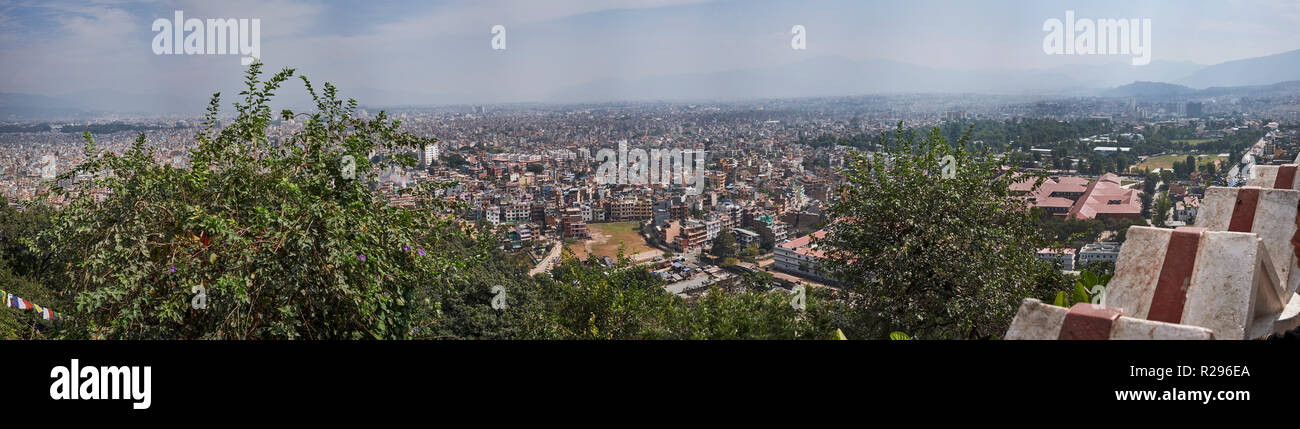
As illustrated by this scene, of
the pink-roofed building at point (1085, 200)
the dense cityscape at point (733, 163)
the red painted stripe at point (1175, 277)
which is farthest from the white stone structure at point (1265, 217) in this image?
the pink-roofed building at point (1085, 200)

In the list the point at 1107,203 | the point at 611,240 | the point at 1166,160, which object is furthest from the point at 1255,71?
the point at 611,240

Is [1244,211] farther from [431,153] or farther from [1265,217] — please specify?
[431,153]

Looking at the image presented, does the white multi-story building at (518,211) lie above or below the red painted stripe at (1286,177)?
below

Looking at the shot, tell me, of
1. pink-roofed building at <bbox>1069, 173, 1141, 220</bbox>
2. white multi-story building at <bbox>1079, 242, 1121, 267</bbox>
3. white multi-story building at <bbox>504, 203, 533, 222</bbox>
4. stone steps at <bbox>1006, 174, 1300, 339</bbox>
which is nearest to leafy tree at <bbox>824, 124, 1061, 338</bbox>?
stone steps at <bbox>1006, 174, 1300, 339</bbox>

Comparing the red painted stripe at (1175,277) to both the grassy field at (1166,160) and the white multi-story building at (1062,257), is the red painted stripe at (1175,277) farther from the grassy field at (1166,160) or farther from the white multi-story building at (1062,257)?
the grassy field at (1166,160)
